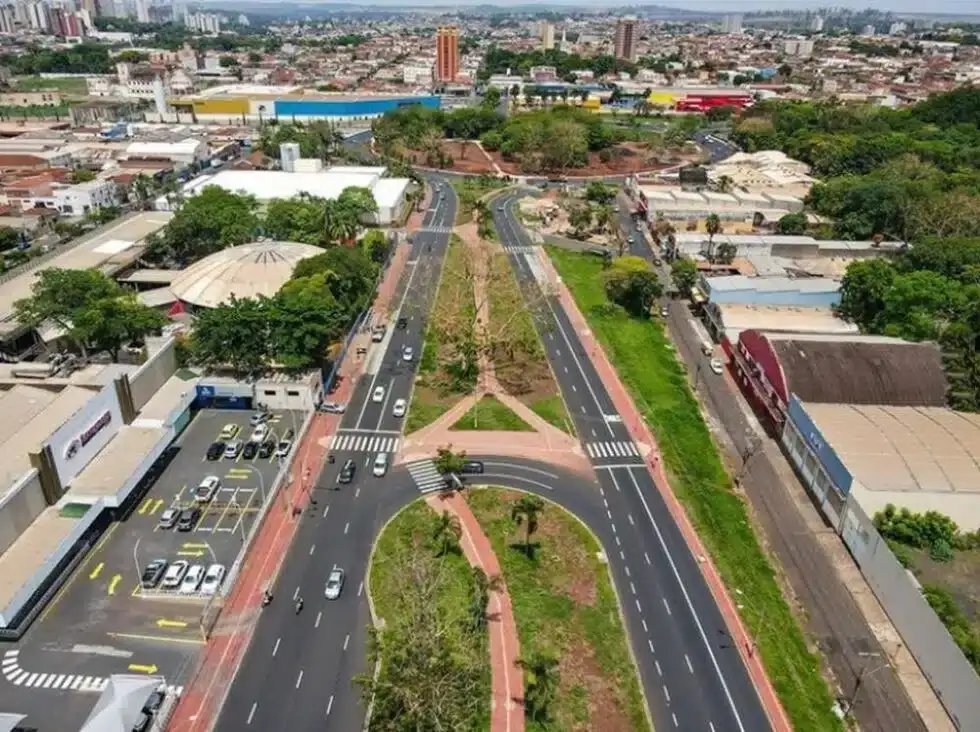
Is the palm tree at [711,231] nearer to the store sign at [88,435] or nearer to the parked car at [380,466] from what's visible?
the parked car at [380,466]

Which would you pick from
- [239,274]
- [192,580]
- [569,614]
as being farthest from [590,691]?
[239,274]

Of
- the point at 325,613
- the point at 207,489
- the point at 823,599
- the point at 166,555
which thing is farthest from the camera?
the point at 207,489

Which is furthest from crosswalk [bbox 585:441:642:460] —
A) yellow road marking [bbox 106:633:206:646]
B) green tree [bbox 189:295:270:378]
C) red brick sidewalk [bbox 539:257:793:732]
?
yellow road marking [bbox 106:633:206:646]

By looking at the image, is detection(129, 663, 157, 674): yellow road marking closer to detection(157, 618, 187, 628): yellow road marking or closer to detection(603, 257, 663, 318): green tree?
detection(157, 618, 187, 628): yellow road marking

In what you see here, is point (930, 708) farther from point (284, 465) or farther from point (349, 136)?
point (349, 136)

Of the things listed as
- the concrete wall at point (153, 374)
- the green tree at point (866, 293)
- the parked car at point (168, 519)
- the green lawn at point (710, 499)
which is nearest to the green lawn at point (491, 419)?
the green lawn at point (710, 499)

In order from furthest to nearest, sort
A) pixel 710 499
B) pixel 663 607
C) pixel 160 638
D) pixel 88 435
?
1. pixel 710 499
2. pixel 88 435
3. pixel 663 607
4. pixel 160 638

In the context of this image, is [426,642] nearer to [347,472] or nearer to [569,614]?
[569,614]
